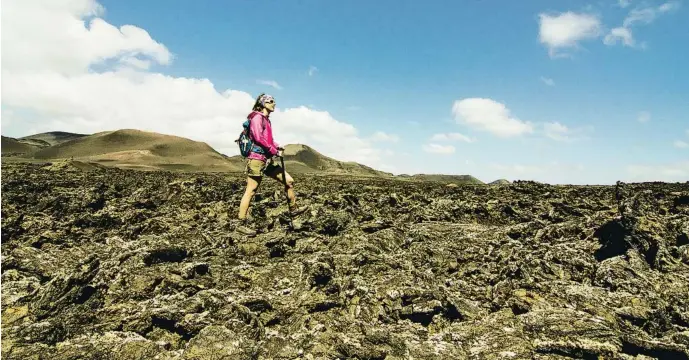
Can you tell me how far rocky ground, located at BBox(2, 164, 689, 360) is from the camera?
4.67 metres

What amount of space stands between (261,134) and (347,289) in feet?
14.5

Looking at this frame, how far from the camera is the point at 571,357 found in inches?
175

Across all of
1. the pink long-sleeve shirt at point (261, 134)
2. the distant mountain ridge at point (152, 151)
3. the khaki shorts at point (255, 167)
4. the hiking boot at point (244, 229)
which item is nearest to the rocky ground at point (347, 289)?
the hiking boot at point (244, 229)

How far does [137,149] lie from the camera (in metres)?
146

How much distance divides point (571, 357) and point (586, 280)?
91.6 inches

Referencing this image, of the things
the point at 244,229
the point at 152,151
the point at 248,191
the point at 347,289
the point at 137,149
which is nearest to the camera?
the point at 347,289

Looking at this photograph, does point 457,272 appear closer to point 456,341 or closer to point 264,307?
point 456,341

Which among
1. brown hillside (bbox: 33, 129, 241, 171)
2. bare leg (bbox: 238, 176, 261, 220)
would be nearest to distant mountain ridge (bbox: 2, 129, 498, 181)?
brown hillside (bbox: 33, 129, 241, 171)

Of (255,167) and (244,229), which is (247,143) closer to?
(255,167)

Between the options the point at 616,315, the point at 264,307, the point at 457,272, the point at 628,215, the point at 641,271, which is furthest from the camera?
the point at 628,215

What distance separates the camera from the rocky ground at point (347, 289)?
4.67 meters

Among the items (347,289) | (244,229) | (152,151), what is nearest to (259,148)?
(244,229)

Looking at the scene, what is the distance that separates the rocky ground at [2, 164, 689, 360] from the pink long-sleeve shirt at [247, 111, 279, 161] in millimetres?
1646

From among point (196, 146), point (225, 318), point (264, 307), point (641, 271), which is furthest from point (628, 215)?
point (196, 146)
